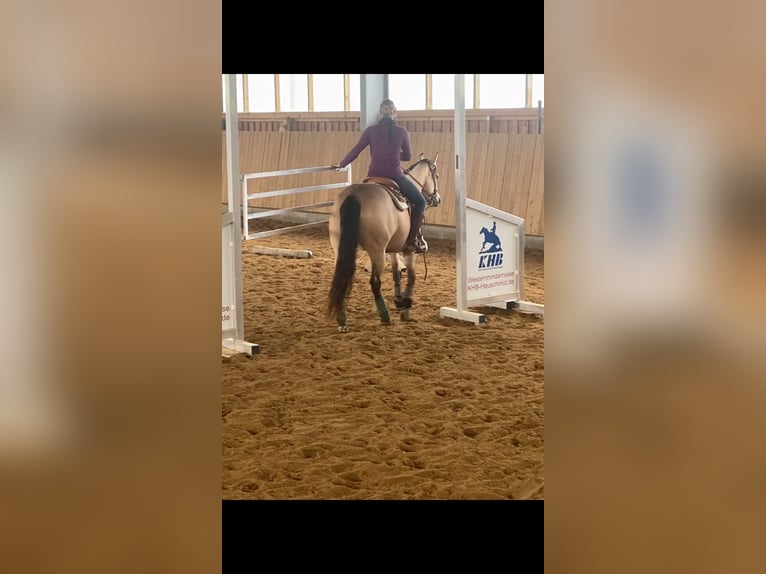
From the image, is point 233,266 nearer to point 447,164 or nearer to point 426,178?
point 426,178

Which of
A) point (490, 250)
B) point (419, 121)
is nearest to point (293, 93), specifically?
point (419, 121)

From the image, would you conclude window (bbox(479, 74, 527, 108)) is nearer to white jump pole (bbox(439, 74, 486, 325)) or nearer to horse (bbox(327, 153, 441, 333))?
horse (bbox(327, 153, 441, 333))

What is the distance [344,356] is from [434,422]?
1.33m

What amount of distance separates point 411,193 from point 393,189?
0.20 metres

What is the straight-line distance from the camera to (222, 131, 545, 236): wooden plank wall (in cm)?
834

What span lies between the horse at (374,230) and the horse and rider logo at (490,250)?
0.57 meters

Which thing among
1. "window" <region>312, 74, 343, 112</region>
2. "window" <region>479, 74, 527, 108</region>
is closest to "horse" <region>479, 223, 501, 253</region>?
"window" <region>479, 74, 527, 108</region>

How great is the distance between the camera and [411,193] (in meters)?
6.32

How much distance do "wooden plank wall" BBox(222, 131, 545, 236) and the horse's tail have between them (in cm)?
293

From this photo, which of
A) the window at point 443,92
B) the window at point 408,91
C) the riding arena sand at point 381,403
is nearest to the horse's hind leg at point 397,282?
the riding arena sand at point 381,403
